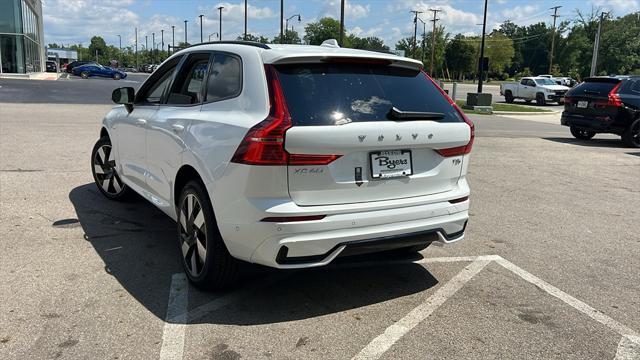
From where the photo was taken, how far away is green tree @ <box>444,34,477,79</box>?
8794 centimetres

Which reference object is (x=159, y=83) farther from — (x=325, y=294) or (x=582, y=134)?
(x=582, y=134)

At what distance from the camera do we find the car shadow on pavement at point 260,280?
3637 millimetres

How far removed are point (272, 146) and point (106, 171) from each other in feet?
12.5

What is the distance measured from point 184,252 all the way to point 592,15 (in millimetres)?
88882

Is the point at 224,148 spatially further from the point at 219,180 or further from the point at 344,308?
the point at 344,308

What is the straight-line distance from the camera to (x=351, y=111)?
11.3ft

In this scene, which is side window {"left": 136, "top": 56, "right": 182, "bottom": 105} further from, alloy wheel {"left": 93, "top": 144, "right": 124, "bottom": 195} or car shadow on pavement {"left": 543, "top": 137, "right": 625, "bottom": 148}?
car shadow on pavement {"left": 543, "top": 137, "right": 625, "bottom": 148}

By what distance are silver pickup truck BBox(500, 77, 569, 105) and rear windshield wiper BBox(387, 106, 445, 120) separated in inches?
1260

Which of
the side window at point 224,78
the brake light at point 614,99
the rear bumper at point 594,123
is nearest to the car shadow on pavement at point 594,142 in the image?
the rear bumper at point 594,123

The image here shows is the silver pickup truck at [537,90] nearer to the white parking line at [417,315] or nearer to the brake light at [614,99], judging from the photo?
the brake light at [614,99]

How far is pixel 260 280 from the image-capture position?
4129 millimetres

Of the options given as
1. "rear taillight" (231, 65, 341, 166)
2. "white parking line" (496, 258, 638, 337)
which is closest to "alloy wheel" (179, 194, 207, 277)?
"rear taillight" (231, 65, 341, 166)

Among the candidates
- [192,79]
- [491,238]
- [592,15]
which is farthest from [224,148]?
[592,15]

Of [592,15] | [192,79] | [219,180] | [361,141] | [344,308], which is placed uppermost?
[592,15]
